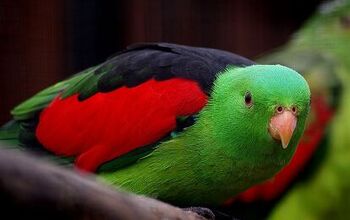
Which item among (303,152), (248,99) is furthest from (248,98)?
(303,152)

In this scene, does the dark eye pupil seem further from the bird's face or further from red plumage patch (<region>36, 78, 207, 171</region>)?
red plumage patch (<region>36, 78, 207, 171</region>)

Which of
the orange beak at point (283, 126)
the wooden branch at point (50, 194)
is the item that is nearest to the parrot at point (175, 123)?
the orange beak at point (283, 126)

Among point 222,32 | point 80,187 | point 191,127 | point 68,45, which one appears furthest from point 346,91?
point 80,187

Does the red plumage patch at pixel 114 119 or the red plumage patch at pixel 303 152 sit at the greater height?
the red plumage patch at pixel 114 119

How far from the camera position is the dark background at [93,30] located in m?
2.56

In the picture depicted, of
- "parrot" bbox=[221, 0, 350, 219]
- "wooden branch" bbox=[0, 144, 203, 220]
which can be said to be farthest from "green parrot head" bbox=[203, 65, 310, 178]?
"parrot" bbox=[221, 0, 350, 219]

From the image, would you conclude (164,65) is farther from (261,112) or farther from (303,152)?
(303,152)

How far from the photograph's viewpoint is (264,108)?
1.68 metres

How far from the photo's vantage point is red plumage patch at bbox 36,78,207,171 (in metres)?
1.86

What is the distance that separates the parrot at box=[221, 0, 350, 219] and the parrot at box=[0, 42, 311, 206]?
82 centimetres

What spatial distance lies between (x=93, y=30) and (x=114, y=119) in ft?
2.93

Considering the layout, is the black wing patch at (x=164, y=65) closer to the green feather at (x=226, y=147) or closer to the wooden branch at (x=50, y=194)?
the green feather at (x=226, y=147)

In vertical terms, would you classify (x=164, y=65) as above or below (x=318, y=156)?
above

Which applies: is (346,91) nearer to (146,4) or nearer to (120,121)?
(146,4)
